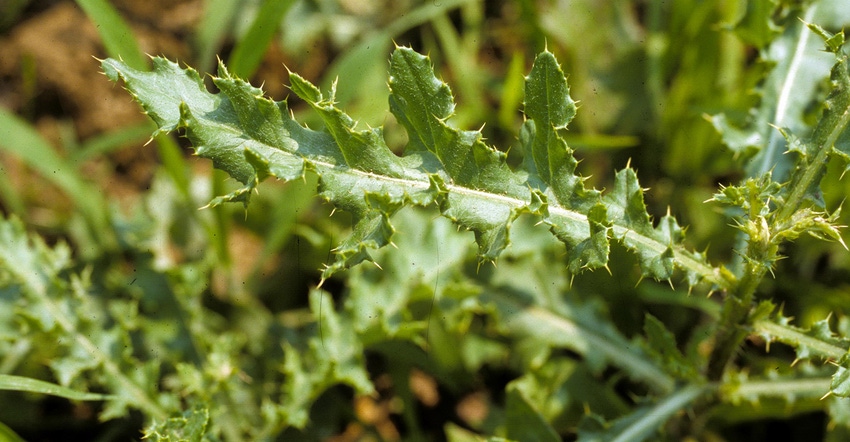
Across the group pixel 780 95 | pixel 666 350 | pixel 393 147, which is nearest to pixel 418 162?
pixel 666 350

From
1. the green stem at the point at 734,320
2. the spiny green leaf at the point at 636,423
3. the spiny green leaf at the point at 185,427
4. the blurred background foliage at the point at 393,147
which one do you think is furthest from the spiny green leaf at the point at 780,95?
the spiny green leaf at the point at 185,427

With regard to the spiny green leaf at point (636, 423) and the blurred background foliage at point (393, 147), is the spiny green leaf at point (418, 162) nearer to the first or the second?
the spiny green leaf at point (636, 423)

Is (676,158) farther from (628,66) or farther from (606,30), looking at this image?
(606,30)

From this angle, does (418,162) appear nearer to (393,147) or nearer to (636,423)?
(636,423)

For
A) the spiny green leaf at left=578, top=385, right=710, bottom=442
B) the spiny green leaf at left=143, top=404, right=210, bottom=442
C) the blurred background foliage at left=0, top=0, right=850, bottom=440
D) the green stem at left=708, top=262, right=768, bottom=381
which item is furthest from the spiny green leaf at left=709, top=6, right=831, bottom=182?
the spiny green leaf at left=143, top=404, right=210, bottom=442

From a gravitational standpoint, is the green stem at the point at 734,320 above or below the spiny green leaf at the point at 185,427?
above

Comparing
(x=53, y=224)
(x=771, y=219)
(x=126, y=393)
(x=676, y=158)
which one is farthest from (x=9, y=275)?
(x=676, y=158)
